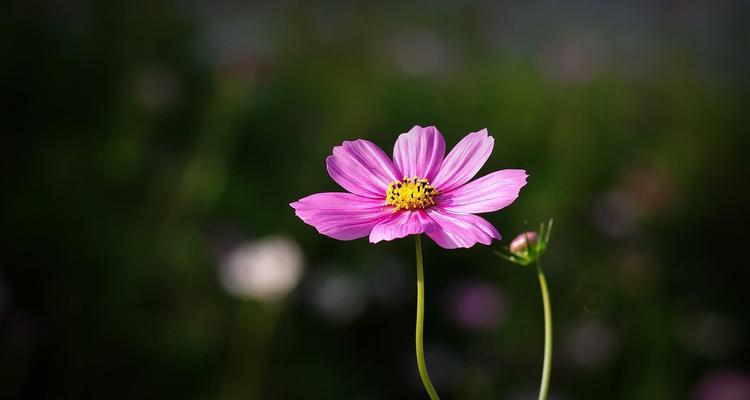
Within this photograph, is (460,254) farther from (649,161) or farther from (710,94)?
(710,94)

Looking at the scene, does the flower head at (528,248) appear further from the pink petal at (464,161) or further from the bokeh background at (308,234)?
the bokeh background at (308,234)

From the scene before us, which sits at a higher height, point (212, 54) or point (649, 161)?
point (212, 54)

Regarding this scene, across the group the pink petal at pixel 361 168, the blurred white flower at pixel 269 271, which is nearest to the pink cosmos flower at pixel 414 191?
the pink petal at pixel 361 168

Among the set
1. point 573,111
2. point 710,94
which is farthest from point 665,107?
point 573,111

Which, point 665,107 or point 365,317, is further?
point 665,107

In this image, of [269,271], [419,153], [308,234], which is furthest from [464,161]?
[308,234]

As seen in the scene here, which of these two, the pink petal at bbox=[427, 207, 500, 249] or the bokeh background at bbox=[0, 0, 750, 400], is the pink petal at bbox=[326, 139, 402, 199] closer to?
the pink petal at bbox=[427, 207, 500, 249]

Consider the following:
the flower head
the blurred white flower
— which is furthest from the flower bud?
the blurred white flower
